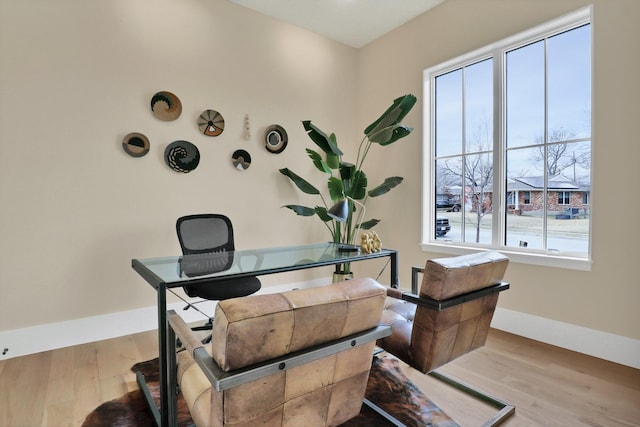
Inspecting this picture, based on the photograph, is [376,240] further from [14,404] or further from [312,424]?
[14,404]

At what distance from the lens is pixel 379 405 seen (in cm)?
188

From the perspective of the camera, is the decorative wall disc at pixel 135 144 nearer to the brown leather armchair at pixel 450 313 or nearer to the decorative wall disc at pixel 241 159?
the decorative wall disc at pixel 241 159

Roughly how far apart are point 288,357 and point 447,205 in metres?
3.04

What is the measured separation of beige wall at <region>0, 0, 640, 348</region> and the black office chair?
552 mm

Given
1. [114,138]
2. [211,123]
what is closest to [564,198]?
[211,123]

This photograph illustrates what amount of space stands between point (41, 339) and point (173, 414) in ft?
6.33

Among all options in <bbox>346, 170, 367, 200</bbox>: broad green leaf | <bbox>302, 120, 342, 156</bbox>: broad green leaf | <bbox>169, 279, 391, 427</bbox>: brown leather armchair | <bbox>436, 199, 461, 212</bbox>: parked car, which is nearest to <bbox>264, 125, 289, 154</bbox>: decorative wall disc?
<bbox>302, 120, 342, 156</bbox>: broad green leaf

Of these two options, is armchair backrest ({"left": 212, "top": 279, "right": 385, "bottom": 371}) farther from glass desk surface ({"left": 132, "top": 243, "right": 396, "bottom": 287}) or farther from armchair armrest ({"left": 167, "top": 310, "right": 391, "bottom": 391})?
glass desk surface ({"left": 132, "top": 243, "right": 396, "bottom": 287})

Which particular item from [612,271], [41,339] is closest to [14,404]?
[41,339]

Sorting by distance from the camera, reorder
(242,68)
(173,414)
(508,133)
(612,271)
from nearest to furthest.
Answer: (173,414) < (612,271) < (508,133) < (242,68)

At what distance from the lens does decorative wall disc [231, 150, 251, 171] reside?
3.55m

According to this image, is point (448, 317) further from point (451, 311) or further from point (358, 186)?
point (358, 186)

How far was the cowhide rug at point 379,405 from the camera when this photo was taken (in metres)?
1.75

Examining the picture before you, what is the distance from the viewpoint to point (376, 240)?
2.67 meters
